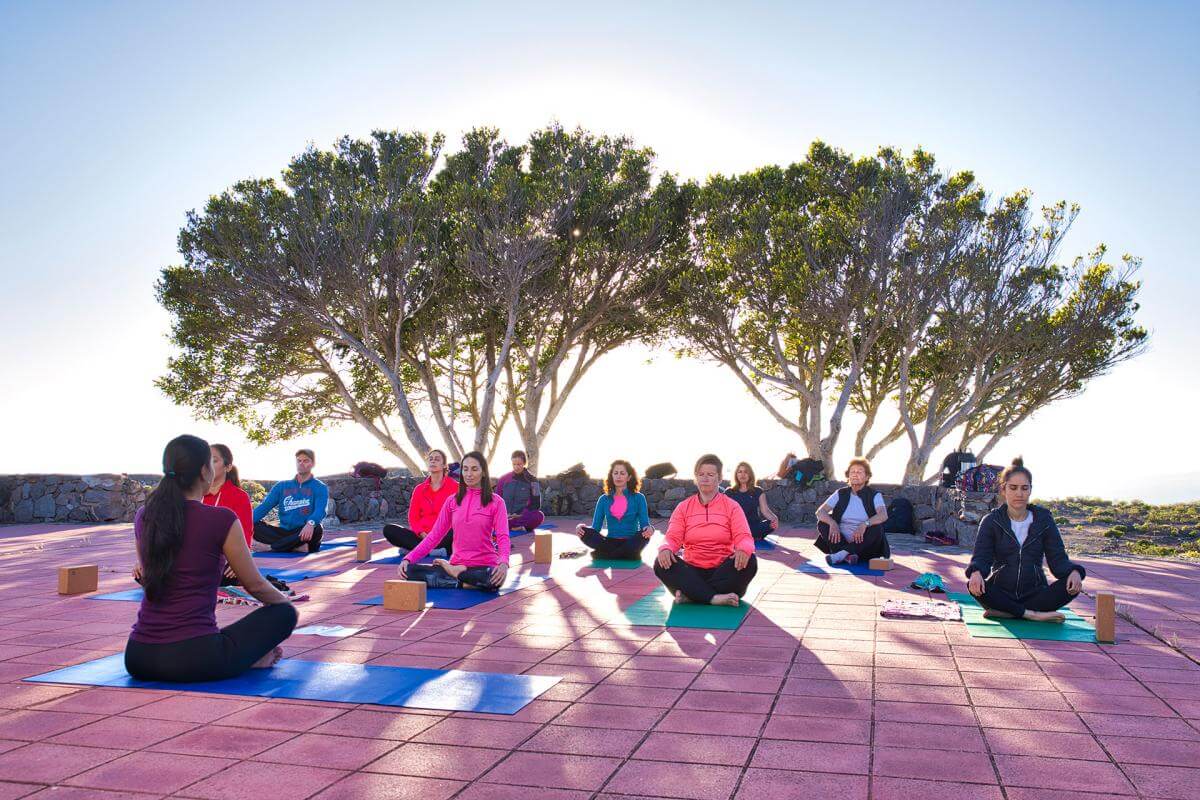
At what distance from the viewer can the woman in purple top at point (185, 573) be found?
430 cm

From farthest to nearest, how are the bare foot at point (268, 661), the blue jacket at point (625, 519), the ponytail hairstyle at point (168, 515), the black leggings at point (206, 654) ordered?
1. the blue jacket at point (625, 519)
2. the bare foot at point (268, 661)
3. the black leggings at point (206, 654)
4. the ponytail hairstyle at point (168, 515)

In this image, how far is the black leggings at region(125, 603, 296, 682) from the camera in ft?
14.7

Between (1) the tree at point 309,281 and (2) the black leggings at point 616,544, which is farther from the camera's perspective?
(1) the tree at point 309,281

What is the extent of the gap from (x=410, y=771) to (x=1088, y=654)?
13.4ft

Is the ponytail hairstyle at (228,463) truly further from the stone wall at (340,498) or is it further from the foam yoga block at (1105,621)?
the stone wall at (340,498)

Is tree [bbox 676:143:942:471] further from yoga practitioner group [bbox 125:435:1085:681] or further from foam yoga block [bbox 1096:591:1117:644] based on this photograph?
foam yoga block [bbox 1096:591:1117:644]

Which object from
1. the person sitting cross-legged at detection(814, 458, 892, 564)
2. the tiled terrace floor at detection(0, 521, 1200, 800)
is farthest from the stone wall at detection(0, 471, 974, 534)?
the tiled terrace floor at detection(0, 521, 1200, 800)

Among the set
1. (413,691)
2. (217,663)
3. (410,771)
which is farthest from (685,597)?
(410,771)

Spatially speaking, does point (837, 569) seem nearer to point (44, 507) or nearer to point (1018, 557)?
point (1018, 557)

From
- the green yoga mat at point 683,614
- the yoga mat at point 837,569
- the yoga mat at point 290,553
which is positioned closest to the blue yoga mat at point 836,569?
the yoga mat at point 837,569

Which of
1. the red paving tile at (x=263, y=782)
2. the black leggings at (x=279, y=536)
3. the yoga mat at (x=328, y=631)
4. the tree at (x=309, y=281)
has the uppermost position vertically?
the tree at (x=309, y=281)

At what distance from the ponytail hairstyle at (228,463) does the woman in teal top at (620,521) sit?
13.2 feet

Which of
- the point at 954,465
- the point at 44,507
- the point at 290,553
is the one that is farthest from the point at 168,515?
the point at 44,507

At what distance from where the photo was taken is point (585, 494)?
19.2m
